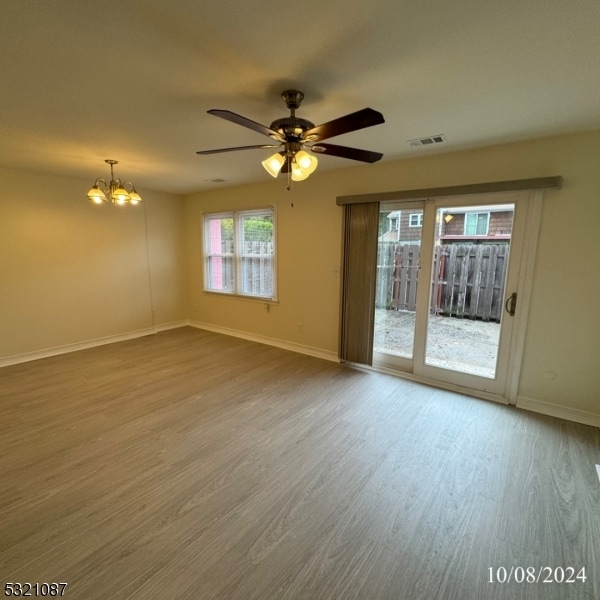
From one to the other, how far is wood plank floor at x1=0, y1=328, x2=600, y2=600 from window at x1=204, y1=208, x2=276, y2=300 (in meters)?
2.21

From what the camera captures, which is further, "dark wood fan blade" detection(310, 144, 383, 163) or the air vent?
the air vent

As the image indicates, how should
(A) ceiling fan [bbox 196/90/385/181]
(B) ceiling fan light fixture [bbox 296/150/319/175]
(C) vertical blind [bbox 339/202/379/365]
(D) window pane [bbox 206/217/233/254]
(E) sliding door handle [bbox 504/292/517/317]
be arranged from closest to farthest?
1. (A) ceiling fan [bbox 196/90/385/181]
2. (B) ceiling fan light fixture [bbox 296/150/319/175]
3. (E) sliding door handle [bbox 504/292/517/317]
4. (C) vertical blind [bbox 339/202/379/365]
5. (D) window pane [bbox 206/217/233/254]

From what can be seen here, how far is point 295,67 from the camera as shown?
174cm

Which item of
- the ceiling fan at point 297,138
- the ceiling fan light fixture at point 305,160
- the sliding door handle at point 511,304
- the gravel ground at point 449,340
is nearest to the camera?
the ceiling fan at point 297,138

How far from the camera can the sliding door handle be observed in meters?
3.04

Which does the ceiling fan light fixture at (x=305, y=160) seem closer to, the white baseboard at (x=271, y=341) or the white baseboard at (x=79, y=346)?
the white baseboard at (x=271, y=341)

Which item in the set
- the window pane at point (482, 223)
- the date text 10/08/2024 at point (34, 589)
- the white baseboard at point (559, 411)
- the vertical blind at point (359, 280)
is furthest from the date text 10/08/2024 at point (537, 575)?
the window pane at point (482, 223)

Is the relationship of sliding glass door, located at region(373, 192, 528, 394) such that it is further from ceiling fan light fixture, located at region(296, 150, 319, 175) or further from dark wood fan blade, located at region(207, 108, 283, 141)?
dark wood fan blade, located at region(207, 108, 283, 141)

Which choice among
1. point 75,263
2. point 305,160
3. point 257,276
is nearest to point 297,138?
point 305,160

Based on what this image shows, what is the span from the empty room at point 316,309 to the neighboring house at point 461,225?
0.02 metres

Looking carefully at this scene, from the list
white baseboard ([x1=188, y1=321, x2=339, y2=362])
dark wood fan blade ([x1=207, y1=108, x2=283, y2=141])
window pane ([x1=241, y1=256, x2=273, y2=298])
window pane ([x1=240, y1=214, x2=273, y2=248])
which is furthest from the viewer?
window pane ([x1=241, y1=256, x2=273, y2=298])

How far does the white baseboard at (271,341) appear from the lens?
14.5ft

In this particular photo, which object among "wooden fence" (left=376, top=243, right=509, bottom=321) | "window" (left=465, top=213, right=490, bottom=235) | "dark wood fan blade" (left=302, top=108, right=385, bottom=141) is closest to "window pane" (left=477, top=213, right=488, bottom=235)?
"window" (left=465, top=213, right=490, bottom=235)

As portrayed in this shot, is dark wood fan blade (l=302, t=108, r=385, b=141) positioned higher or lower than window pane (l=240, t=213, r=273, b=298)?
higher
